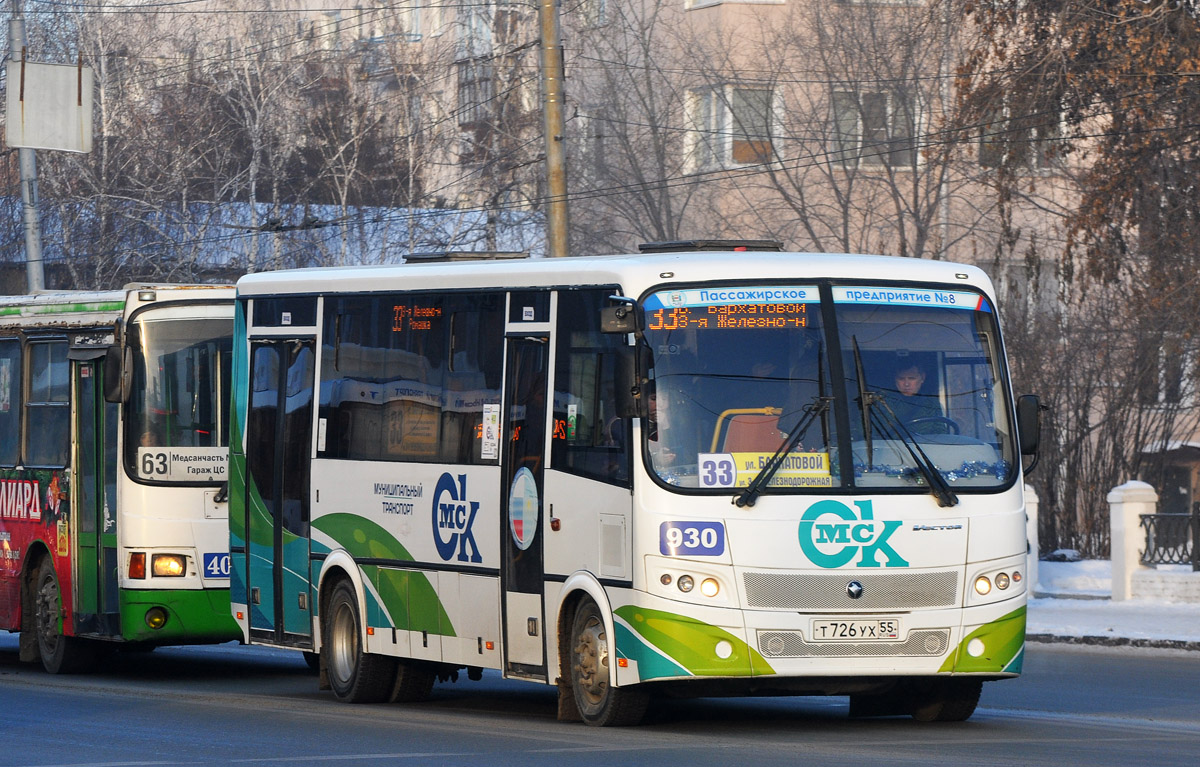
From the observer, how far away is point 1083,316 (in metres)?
32.8

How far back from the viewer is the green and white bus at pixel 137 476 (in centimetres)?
1603

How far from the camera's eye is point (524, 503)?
12.2 metres

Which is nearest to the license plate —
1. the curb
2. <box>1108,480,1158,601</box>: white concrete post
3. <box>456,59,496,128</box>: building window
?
the curb

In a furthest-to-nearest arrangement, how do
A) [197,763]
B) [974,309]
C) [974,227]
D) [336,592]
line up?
1. [974,227]
2. [336,592]
3. [974,309]
4. [197,763]

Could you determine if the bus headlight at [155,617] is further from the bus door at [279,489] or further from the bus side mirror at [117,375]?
the bus side mirror at [117,375]

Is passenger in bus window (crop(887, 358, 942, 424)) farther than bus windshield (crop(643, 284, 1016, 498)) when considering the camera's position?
Yes

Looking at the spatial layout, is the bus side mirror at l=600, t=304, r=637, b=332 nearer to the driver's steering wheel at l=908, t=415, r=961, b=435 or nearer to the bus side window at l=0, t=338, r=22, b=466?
the driver's steering wheel at l=908, t=415, r=961, b=435

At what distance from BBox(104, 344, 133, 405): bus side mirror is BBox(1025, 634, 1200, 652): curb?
945 cm

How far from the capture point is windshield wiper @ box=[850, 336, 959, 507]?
11180 millimetres

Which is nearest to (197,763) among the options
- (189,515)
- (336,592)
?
(336,592)

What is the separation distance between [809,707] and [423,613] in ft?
8.61

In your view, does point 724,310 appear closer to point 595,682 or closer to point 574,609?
point 574,609

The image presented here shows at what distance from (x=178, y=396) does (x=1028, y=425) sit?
736 centimetres

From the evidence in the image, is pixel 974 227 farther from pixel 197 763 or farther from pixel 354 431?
pixel 197 763
